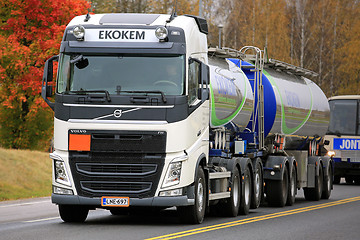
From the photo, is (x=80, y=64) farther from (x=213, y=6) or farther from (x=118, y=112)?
(x=213, y=6)

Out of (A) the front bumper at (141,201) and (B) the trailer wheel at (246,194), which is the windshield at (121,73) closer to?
(A) the front bumper at (141,201)

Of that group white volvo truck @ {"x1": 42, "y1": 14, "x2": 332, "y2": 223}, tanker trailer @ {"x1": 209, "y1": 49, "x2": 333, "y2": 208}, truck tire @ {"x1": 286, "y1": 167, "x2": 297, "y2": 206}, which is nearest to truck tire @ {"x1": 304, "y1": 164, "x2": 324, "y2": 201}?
tanker trailer @ {"x1": 209, "y1": 49, "x2": 333, "y2": 208}

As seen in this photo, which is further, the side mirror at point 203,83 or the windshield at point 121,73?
the side mirror at point 203,83

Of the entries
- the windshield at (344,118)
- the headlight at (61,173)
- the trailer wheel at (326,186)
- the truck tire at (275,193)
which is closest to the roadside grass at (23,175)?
the truck tire at (275,193)

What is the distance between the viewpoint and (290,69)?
24.4 meters

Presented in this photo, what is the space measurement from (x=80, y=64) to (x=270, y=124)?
739 centimetres

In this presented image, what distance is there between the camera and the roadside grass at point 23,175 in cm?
2497

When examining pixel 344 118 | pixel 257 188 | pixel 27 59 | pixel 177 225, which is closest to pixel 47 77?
pixel 177 225

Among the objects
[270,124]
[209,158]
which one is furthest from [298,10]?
[209,158]

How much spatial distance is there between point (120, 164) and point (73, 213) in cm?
166

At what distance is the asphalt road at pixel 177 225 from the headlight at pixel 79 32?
3109mm

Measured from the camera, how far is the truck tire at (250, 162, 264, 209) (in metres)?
19.8

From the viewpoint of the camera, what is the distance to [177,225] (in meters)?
15.6

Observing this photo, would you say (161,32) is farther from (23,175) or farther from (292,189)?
(23,175)
